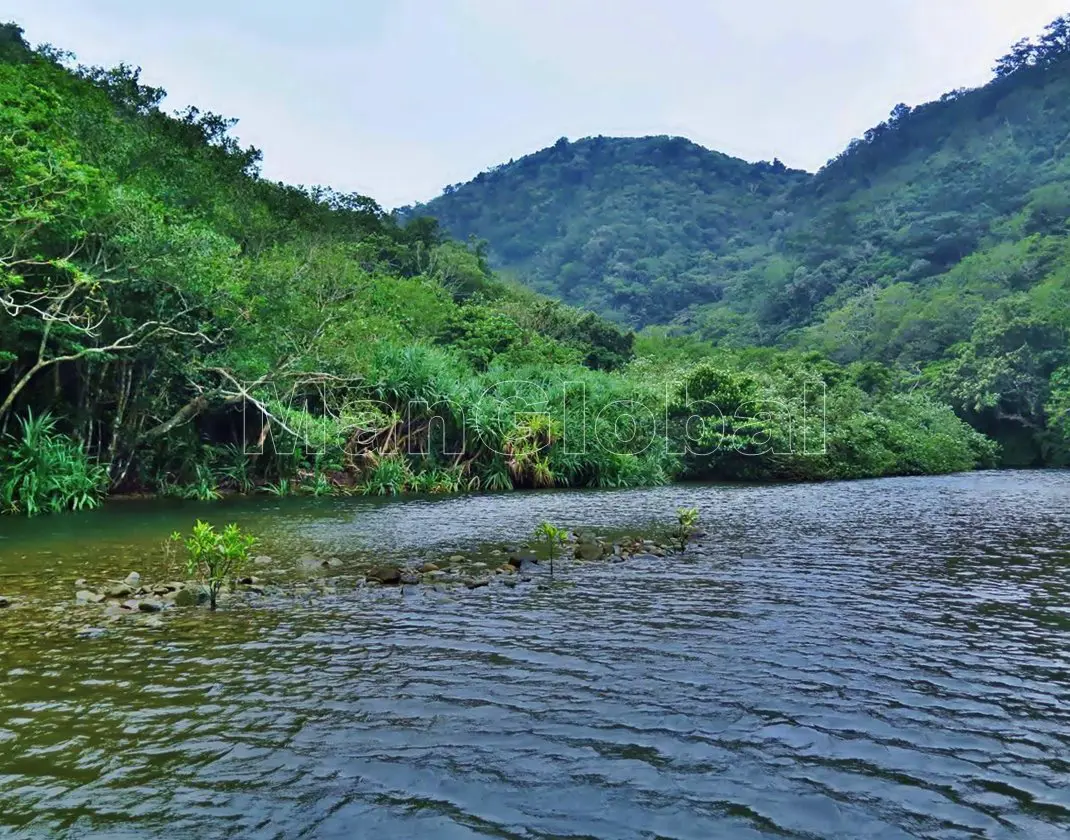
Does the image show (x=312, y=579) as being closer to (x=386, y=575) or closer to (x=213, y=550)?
(x=386, y=575)

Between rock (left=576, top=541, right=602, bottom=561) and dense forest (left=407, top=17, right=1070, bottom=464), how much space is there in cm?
4234

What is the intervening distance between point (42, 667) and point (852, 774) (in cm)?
651

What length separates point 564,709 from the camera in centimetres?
586

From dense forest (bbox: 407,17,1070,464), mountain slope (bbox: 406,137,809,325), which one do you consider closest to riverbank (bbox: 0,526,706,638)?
dense forest (bbox: 407,17,1070,464)

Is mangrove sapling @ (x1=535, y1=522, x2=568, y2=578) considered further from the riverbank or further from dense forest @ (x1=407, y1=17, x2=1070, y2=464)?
dense forest @ (x1=407, y1=17, x2=1070, y2=464)

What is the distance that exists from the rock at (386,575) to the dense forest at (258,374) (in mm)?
10437

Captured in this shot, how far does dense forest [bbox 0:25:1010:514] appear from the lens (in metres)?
18.9

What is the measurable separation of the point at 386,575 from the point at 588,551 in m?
3.81

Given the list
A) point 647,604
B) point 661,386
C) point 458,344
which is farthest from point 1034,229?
point 647,604

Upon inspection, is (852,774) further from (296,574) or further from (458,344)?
(458,344)

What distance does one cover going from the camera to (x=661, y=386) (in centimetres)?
3622

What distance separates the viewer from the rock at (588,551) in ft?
42.5

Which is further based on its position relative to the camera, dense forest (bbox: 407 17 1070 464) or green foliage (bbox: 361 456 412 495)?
dense forest (bbox: 407 17 1070 464)

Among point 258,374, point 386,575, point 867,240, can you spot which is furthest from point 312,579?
point 867,240
